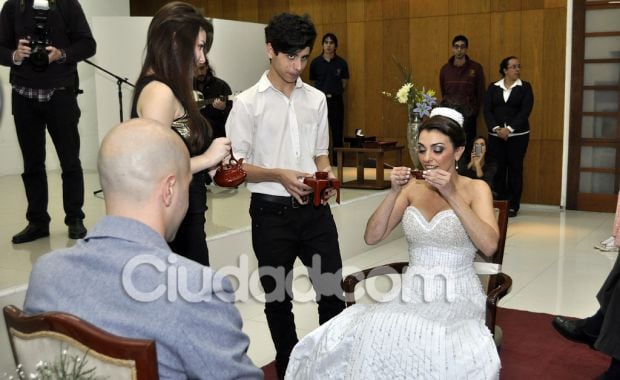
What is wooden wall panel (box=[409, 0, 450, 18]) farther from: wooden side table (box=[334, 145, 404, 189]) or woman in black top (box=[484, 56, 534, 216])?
wooden side table (box=[334, 145, 404, 189])

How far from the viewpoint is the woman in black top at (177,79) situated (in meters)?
2.00

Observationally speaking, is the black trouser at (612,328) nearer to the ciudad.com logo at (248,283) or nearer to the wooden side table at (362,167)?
the ciudad.com logo at (248,283)

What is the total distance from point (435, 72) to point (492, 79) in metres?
0.67

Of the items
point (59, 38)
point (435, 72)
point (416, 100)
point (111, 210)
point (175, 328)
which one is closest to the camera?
point (175, 328)

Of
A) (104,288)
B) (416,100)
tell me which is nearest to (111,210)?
(104,288)

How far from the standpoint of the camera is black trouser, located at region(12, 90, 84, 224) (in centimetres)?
368

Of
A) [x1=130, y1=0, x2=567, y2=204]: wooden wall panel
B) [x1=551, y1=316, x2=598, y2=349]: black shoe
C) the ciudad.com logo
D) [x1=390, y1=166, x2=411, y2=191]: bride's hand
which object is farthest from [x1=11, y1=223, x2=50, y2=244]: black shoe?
[x1=130, y1=0, x2=567, y2=204]: wooden wall panel

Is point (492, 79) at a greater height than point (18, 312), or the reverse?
point (492, 79)

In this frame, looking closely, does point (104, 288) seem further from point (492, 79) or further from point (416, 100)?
point (492, 79)

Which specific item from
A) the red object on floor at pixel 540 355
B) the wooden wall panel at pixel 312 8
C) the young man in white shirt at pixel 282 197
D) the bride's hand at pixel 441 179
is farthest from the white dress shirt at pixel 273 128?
the wooden wall panel at pixel 312 8

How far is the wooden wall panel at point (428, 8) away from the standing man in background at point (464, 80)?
0.54 meters

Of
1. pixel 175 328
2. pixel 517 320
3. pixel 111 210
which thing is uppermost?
pixel 111 210

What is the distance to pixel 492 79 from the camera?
751 centimetres

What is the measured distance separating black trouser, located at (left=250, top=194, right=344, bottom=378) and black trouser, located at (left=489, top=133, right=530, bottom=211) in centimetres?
441
